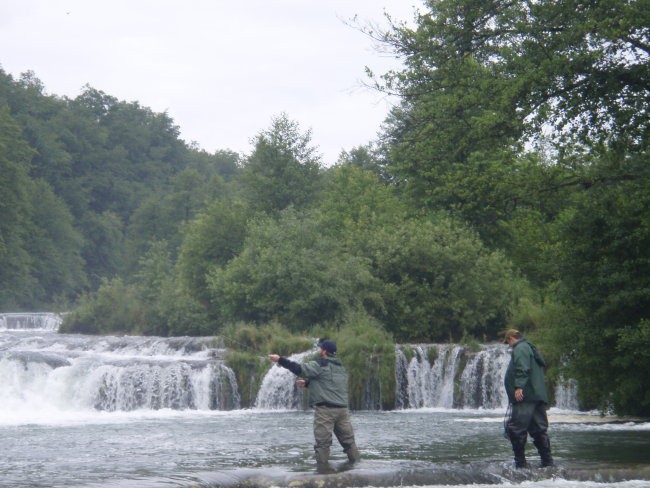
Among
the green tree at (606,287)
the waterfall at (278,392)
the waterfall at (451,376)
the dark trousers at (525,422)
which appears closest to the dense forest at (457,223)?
the green tree at (606,287)

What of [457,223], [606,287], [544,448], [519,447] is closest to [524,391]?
[519,447]

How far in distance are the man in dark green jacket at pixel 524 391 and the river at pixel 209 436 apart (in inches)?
24.5

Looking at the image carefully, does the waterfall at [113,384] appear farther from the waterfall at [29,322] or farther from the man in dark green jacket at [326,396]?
the waterfall at [29,322]

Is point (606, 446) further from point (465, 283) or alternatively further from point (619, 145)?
point (465, 283)

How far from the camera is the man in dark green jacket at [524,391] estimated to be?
43.0 ft

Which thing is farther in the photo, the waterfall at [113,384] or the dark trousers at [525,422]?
the waterfall at [113,384]

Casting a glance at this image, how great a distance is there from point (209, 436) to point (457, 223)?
66.4 ft

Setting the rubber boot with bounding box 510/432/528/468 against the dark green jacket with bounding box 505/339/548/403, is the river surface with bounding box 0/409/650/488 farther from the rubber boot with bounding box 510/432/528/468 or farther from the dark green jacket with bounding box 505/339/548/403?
the dark green jacket with bounding box 505/339/548/403

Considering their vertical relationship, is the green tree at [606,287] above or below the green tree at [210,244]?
below

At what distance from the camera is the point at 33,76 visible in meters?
103

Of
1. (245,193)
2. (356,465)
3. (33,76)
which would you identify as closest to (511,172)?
(356,465)

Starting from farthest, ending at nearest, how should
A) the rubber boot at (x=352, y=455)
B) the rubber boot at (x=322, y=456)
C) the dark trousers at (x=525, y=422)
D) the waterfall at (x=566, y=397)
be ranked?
the waterfall at (x=566, y=397) → the rubber boot at (x=352, y=455) → the rubber boot at (x=322, y=456) → the dark trousers at (x=525, y=422)

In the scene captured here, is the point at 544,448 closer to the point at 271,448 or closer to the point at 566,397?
the point at 271,448

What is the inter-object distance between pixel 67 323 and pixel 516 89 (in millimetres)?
36808
